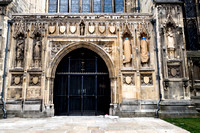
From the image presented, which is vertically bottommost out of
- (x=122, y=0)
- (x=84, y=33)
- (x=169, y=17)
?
(x=84, y=33)

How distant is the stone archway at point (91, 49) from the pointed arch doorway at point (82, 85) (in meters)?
0.53

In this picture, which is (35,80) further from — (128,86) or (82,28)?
(128,86)

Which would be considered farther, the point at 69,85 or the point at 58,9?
the point at 58,9

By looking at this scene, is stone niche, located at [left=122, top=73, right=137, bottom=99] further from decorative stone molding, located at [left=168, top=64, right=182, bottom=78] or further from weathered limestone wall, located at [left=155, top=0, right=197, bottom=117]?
decorative stone molding, located at [left=168, top=64, right=182, bottom=78]

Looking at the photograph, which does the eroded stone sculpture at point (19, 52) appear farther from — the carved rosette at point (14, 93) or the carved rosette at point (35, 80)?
the carved rosette at point (14, 93)

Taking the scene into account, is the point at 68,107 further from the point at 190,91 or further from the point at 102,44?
the point at 190,91

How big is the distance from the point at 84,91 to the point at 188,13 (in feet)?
37.0

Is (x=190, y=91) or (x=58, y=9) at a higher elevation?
(x=58, y=9)

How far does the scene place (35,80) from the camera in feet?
28.3

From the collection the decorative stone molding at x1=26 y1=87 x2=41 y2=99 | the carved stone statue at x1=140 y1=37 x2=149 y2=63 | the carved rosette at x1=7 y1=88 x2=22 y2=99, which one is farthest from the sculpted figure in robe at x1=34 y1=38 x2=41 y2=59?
the carved stone statue at x1=140 y1=37 x2=149 y2=63

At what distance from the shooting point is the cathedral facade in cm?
839

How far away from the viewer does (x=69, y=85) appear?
9.25m

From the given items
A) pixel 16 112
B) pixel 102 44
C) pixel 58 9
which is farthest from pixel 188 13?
pixel 16 112

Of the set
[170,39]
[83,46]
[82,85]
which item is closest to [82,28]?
[83,46]
